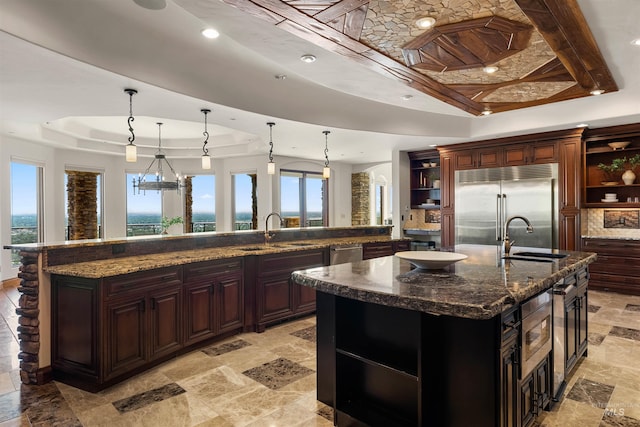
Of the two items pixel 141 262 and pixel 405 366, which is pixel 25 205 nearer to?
pixel 141 262

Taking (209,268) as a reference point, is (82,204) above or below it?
above

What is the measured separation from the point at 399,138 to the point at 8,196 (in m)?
6.87

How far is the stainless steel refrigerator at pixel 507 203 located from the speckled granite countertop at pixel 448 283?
366 cm

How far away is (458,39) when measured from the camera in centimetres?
310

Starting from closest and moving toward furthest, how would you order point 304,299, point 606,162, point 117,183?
point 304,299, point 606,162, point 117,183

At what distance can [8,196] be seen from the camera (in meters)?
6.55

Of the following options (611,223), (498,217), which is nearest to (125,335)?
(498,217)

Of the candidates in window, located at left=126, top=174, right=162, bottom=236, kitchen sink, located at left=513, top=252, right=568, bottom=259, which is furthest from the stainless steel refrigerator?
window, located at left=126, top=174, right=162, bottom=236

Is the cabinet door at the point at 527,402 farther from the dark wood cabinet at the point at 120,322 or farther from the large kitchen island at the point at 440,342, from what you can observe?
the dark wood cabinet at the point at 120,322

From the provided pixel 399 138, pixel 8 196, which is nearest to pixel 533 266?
pixel 399 138

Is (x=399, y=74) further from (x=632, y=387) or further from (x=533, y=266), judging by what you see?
(x=632, y=387)

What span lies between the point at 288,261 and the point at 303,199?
17.9ft

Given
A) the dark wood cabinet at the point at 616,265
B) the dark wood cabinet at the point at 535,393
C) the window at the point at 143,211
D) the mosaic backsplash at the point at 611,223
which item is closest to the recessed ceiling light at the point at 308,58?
the dark wood cabinet at the point at 535,393

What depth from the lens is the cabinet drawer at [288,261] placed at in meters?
4.04
